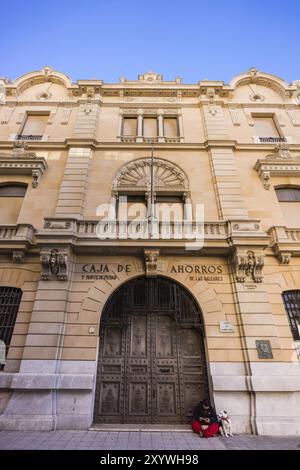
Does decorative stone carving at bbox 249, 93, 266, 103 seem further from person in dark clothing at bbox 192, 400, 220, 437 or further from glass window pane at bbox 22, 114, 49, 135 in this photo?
person in dark clothing at bbox 192, 400, 220, 437

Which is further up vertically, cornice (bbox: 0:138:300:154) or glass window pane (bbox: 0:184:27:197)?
cornice (bbox: 0:138:300:154)

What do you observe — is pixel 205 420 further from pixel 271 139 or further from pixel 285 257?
pixel 271 139

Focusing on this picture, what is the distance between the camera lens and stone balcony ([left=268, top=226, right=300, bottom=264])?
32.8 feet

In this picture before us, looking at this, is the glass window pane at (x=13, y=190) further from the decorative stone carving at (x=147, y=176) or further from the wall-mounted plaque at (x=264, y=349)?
the wall-mounted plaque at (x=264, y=349)

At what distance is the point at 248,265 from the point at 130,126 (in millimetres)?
11370

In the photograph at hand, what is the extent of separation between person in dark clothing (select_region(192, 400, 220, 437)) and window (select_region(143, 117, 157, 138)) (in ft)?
45.3

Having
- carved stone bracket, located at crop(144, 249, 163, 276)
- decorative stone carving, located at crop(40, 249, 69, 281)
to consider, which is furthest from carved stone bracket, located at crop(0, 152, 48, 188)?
carved stone bracket, located at crop(144, 249, 163, 276)

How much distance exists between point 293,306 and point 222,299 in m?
2.89

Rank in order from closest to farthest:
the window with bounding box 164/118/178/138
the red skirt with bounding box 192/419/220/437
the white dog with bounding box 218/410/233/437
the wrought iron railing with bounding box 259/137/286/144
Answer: the red skirt with bounding box 192/419/220/437 < the white dog with bounding box 218/410/233/437 < the wrought iron railing with bounding box 259/137/286/144 < the window with bounding box 164/118/178/138

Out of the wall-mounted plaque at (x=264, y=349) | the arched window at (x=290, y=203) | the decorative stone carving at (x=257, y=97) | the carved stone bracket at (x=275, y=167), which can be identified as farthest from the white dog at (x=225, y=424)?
the decorative stone carving at (x=257, y=97)

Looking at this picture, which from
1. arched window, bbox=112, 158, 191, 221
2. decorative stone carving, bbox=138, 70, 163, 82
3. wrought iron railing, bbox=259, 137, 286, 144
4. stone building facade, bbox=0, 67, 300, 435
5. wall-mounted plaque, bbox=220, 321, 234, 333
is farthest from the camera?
decorative stone carving, bbox=138, 70, 163, 82

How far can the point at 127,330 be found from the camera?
31.0 feet

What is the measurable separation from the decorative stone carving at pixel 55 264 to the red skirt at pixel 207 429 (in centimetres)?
655
